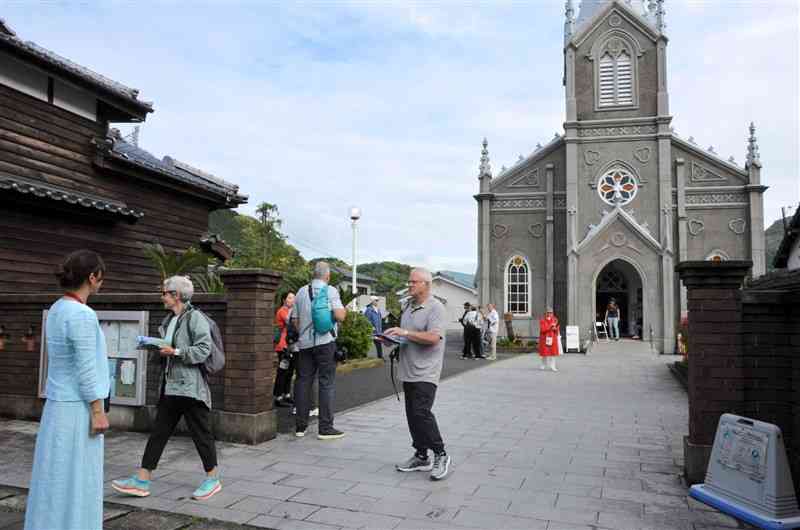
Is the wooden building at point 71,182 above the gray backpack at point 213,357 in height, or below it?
above

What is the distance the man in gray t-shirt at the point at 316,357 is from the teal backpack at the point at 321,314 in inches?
1.4

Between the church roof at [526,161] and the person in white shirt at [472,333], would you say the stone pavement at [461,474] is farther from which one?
the church roof at [526,161]

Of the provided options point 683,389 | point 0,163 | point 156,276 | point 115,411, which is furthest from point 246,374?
point 683,389

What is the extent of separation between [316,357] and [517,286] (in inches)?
873

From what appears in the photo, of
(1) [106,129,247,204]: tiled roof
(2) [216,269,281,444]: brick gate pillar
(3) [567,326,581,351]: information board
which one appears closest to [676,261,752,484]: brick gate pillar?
(2) [216,269,281,444]: brick gate pillar

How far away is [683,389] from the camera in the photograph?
477 inches

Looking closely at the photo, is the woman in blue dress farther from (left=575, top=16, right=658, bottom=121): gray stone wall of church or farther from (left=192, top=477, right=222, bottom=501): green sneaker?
(left=575, top=16, right=658, bottom=121): gray stone wall of church

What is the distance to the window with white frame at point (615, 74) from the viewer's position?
27.2 metres

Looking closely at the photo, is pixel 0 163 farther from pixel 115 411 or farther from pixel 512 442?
pixel 512 442

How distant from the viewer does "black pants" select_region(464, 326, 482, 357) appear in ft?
65.0

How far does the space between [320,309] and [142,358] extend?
2.31 metres

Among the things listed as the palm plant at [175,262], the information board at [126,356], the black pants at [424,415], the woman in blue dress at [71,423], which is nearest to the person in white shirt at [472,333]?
the palm plant at [175,262]

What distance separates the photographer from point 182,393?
16.1ft

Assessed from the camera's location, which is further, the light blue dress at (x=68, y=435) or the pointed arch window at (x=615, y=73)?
the pointed arch window at (x=615, y=73)
